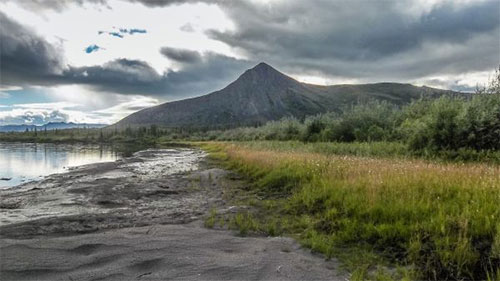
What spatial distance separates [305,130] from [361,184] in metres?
52.3

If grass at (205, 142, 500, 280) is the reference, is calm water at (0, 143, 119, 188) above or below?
below

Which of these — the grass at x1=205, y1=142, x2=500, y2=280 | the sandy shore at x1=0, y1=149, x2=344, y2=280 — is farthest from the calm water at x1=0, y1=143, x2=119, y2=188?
the grass at x1=205, y1=142, x2=500, y2=280

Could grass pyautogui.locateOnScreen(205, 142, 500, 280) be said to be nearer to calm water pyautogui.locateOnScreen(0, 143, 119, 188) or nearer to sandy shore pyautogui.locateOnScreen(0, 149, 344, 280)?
sandy shore pyautogui.locateOnScreen(0, 149, 344, 280)

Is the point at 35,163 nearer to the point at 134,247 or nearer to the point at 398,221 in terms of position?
the point at 134,247

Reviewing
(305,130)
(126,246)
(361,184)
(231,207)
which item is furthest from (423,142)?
(305,130)

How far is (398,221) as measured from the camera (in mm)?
8211

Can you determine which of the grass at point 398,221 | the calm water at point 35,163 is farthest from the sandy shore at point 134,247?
the calm water at point 35,163

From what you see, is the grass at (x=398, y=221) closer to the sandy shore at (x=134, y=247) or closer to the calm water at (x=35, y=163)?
the sandy shore at (x=134, y=247)

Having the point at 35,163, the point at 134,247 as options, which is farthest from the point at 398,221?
the point at 35,163

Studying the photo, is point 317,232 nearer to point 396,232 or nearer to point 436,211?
point 396,232

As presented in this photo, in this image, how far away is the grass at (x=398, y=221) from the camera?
251 inches

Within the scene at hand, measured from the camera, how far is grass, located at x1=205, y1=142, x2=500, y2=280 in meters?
6.36

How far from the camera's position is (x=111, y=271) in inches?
249

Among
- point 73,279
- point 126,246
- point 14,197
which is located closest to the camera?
point 73,279
